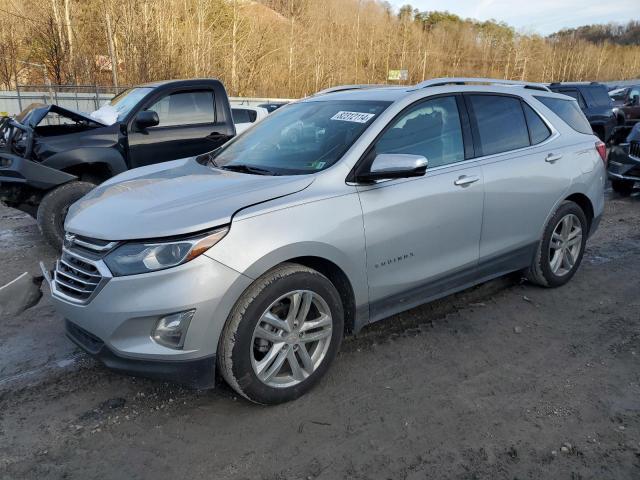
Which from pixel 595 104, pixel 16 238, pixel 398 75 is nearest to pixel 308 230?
pixel 16 238

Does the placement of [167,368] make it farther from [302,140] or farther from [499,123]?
[499,123]

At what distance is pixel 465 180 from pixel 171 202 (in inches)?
79.8

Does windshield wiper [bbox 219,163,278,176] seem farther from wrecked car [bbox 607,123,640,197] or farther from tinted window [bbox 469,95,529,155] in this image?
wrecked car [bbox 607,123,640,197]

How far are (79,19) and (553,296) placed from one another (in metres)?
32.0

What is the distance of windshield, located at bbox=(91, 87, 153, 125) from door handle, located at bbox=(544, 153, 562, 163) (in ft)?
16.5

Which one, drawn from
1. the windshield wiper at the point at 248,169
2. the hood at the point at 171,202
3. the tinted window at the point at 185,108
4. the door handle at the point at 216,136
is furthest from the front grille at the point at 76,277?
the door handle at the point at 216,136

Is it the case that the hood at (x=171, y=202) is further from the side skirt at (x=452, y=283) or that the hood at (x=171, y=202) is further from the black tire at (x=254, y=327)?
the side skirt at (x=452, y=283)

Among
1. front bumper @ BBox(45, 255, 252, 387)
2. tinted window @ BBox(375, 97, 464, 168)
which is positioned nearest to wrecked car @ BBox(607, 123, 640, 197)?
tinted window @ BBox(375, 97, 464, 168)

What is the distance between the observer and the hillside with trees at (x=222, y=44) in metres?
26.3

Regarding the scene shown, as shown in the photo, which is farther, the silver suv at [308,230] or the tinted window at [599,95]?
the tinted window at [599,95]

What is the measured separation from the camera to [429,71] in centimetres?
6538

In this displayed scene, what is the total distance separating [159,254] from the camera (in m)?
2.56

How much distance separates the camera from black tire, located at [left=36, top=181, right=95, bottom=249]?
5684mm

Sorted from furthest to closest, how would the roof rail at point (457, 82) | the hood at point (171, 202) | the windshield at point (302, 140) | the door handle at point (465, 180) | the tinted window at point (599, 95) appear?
the tinted window at point (599, 95) → the roof rail at point (457, 82) → the door handle at point (465, 180) → the windshield at point (302, 140) → the hood at point (171, 202)
